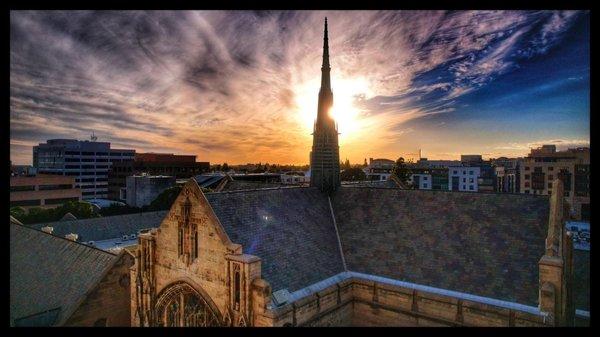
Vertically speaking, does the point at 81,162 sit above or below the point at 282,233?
above

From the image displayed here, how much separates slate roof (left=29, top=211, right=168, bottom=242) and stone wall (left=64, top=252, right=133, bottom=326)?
110 feet

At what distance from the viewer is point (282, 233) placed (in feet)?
65.1

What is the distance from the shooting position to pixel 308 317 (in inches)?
672

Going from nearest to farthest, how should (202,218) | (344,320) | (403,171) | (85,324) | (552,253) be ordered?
Result: (552,253), (202,218), (344,320), (85,324), (403,171)

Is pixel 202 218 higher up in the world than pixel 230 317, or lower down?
higher up

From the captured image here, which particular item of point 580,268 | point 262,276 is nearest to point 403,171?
point 580,268

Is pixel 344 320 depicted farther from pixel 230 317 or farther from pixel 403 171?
pixel 403 171

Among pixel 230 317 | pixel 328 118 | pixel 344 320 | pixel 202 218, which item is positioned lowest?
pixel 344 320

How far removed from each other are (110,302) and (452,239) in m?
21.4

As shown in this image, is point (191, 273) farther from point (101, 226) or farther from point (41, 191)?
point (41, 191)

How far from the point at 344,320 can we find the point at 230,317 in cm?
661

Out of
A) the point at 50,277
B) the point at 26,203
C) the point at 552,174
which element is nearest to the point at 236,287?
the point at 50,277

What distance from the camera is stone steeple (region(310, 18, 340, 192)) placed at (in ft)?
87.5

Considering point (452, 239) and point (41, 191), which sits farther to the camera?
point (41, 191)
